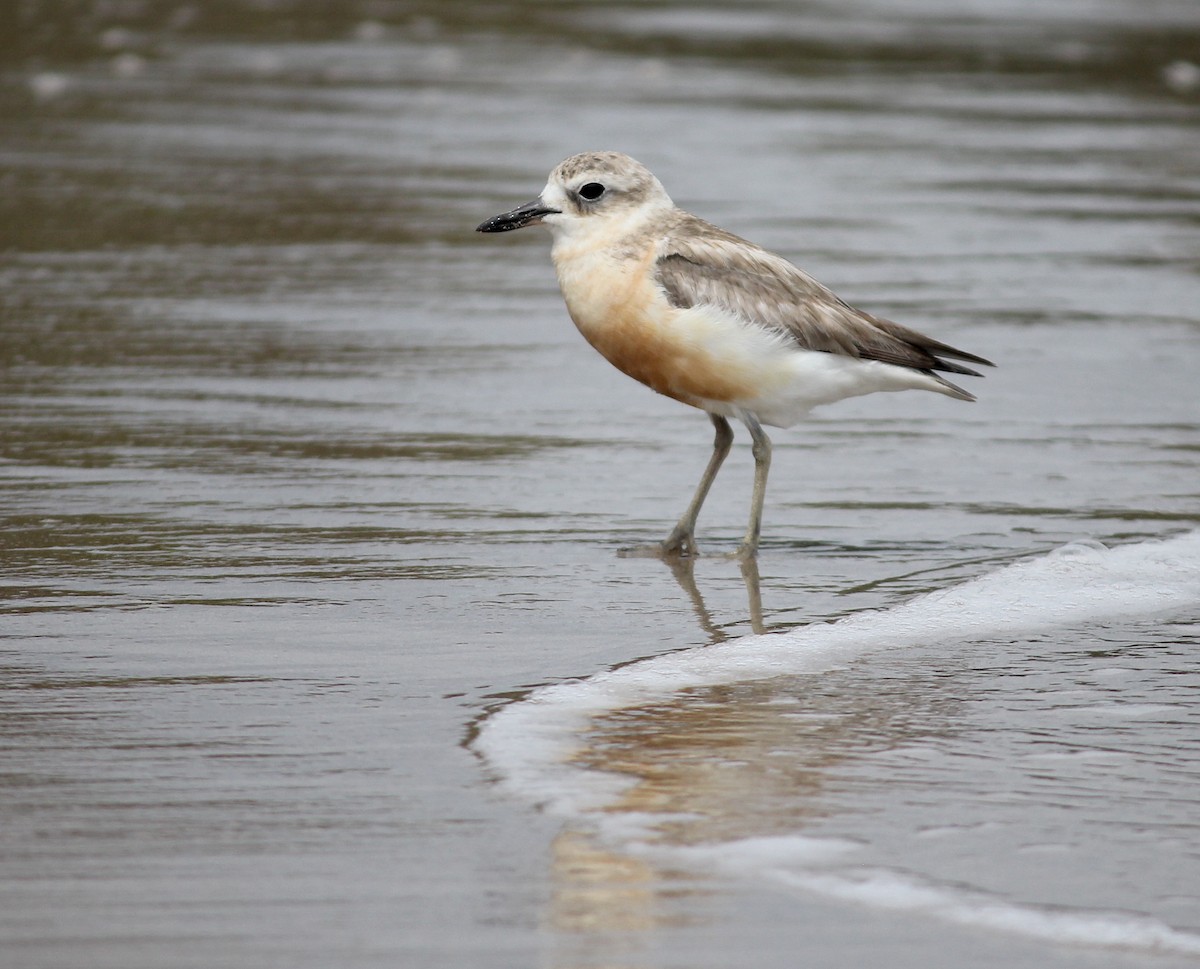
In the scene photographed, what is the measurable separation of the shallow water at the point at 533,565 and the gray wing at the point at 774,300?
591 millimetres

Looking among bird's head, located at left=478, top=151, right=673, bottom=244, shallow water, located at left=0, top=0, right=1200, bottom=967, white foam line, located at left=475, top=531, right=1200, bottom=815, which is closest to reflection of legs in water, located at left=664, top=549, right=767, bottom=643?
shallow water, located at left=0, top=0, right=1200, bottom=967

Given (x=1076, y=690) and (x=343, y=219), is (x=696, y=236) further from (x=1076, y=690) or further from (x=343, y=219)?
(x=343, y=219)

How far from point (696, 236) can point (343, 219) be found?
543 centimetres

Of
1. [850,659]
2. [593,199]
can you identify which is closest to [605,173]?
[593,199]

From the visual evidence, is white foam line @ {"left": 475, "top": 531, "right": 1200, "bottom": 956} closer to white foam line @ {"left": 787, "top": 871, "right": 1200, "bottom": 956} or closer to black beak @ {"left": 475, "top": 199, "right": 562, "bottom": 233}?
white foam line @ {"left": 787, "top": 871, "right": 1200, "bottom": 956}

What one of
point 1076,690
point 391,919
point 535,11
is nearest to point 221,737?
point 391,919

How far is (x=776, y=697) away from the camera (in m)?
5.08

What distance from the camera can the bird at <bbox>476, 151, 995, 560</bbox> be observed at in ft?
21.6

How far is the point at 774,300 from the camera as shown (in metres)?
6.71

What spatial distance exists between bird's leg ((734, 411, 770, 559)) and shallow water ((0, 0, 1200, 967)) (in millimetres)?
68

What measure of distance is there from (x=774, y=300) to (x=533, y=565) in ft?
4.02

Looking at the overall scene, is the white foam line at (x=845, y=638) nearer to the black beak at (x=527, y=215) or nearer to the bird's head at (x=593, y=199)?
the bird's head at (x=593, y=199)

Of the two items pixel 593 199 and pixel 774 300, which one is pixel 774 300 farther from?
pixel 593 199

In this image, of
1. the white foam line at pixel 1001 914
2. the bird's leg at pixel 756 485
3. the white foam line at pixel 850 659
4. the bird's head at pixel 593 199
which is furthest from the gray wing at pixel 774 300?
the white foam line at pixel 1001 914
